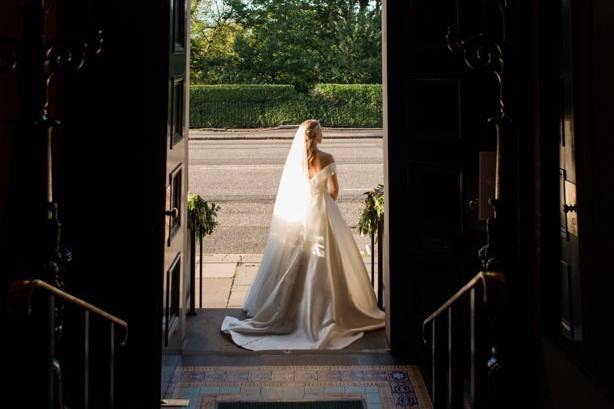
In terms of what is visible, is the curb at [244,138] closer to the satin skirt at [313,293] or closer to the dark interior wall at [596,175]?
the satin skirt at [313,293]

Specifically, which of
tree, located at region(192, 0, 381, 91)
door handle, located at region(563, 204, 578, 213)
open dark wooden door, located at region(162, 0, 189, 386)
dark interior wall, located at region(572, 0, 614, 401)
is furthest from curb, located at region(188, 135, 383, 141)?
dark interior wall, located at region(572, 0, 614, 401)

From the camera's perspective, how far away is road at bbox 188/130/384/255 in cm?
1124

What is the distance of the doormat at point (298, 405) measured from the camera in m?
5.02

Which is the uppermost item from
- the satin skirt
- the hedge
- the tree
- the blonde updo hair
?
the tree

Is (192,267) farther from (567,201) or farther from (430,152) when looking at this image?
(567,201)

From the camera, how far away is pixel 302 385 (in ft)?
17.8

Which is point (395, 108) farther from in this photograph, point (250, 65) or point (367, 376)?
point (250, 65)

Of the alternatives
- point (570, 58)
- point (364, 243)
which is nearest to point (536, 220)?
point (570, 58)

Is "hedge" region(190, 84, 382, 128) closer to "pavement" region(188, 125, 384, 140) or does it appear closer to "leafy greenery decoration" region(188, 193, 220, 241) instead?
"pavement" region(188, 125, 384, 140)

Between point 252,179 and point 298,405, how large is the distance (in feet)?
37.0

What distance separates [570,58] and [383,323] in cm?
319

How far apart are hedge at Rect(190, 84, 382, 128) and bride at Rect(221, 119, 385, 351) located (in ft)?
60.1

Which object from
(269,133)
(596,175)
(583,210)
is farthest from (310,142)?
(269,133)

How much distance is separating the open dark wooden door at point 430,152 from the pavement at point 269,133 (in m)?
17.0
